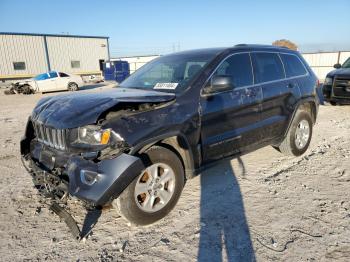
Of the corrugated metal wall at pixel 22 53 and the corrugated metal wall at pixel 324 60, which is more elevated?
the corrugated metal wall at pixel 22 53

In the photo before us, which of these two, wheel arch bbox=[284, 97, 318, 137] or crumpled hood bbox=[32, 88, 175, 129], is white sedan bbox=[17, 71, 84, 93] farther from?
wheel arch bbox=[284, 97, 318, 137]

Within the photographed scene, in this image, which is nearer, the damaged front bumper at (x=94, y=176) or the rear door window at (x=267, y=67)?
the damaged front bumper at (x=94, y=176)

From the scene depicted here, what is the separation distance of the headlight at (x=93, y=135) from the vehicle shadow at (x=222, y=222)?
1.42 m

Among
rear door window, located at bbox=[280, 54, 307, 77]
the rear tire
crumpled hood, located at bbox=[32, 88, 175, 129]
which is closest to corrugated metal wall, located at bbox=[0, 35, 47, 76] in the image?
crumpled hood, located at bbox=[32, 88, 175, 129]

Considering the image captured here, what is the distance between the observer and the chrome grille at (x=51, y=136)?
10.1 ft

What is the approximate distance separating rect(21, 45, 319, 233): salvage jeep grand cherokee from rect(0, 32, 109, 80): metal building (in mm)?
27329

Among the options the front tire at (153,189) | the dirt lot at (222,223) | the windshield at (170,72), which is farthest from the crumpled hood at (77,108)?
the dirt lot at (222,223)

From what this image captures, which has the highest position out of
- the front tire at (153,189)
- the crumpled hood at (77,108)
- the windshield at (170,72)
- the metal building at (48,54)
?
the metal building at (48,54)

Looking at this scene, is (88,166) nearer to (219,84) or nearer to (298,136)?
(219,84)

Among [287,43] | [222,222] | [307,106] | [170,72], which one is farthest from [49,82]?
[287,43]

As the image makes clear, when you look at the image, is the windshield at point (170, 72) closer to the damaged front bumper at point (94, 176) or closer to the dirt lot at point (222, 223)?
the damaged front bumper at point (94, 176)

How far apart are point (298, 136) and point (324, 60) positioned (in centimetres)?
2467

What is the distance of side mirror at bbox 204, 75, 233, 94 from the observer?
3.64 meters

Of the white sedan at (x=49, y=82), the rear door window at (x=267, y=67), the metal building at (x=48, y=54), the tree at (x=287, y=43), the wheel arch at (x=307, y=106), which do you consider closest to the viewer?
the rear door window at (x=267, y=67)
